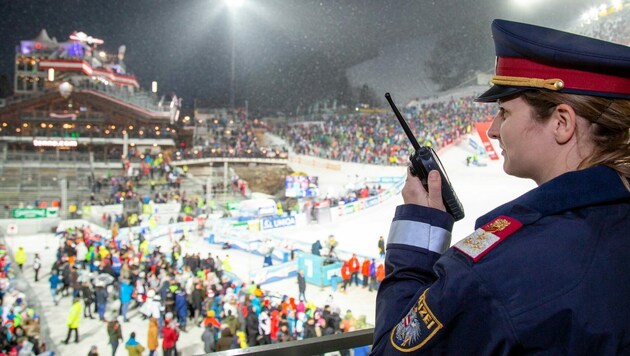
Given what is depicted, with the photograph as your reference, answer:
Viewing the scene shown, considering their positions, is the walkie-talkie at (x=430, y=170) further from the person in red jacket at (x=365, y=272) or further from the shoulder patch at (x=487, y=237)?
the person in red jacket at (x=365, y=272)

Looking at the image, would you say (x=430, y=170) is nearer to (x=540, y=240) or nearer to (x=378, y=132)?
(x=540, y=240)

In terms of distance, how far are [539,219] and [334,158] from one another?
37.3ft

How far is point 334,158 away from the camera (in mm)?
11711

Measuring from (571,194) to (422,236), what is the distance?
0.13 meters

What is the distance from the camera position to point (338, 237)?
9102mm

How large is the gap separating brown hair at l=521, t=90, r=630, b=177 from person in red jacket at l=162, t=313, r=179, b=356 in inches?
192

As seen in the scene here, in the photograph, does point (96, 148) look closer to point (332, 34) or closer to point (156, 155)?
point (156, 155)

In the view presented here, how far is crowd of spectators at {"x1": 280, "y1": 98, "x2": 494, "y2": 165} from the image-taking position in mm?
10648

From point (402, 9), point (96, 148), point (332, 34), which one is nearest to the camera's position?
point (402, 9)

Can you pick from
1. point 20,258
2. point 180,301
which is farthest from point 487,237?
point 20,258

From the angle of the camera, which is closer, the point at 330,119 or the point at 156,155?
the point at 156,155

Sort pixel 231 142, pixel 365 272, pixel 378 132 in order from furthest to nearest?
pixel 231 142
pixel 378 132
pixel 365 272

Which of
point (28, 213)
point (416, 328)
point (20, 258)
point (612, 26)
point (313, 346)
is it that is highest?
point (612, 26)

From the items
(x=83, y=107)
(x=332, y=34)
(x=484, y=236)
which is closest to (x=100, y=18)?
(x=83, y=107)
